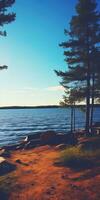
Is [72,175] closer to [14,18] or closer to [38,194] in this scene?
[38,194]

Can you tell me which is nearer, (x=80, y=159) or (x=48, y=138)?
(x=80, y=159)

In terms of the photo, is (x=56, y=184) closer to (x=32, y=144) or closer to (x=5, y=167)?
(x=5, y=167)

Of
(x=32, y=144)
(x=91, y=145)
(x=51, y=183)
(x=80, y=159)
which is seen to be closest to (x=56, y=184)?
(x=51, y=183)

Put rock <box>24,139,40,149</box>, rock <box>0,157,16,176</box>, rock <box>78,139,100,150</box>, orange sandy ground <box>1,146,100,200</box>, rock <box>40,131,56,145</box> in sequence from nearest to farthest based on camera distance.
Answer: orange sandy ground <box>1,146,100,200</box>
rock <box>0,157,16,176</box>
rock <box>78,139,100,150</box>
rock <box>24,139,40,149</box>
rock <box>40,131,56,145</box>

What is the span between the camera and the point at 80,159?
15.4 meters

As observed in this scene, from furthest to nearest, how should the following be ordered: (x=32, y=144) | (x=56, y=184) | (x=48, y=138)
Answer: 1. (x=48, y=138)
2. (x=32, y=144)
3. (x=56, y=184)

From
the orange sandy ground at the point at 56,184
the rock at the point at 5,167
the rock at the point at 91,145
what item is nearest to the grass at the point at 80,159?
the orange sandy ground at the point at 56,184

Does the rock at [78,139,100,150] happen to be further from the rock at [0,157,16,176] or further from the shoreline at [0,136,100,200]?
the rock at [0,157,16,176]

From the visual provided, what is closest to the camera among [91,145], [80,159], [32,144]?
[80,159]

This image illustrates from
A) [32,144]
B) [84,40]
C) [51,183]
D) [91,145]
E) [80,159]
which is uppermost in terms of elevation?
[84,40]

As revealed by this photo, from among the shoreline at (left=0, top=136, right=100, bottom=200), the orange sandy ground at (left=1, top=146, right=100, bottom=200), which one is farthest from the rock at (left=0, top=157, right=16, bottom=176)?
the orange sandy ground at (left=1, top=146, right=100, bottom=200)

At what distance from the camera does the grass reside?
1465cm

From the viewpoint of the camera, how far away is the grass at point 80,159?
1465cm

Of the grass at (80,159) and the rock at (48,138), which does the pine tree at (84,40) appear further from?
the grass at (80,159)
